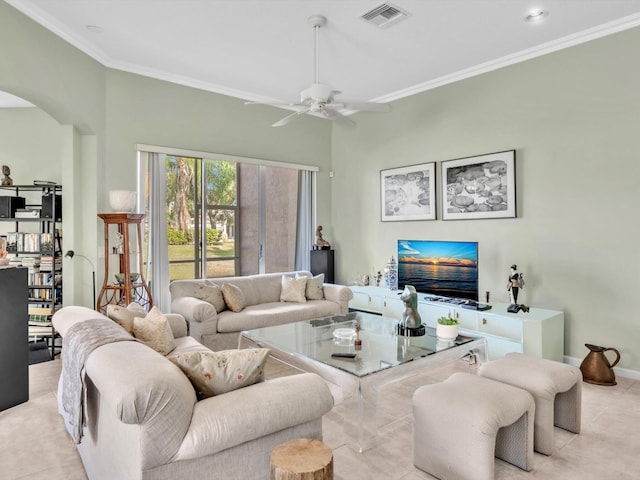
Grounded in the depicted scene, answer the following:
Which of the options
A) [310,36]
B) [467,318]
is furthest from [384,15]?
[467,318]

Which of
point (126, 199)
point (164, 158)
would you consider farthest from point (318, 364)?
point (164, 158)

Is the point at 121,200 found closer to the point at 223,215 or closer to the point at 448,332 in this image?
the point at 223,215

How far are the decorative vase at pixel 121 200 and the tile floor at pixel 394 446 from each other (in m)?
1.88

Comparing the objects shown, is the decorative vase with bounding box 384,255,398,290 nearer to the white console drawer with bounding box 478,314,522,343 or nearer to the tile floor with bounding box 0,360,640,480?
the white console drawer with bounding box 478,314,522,343

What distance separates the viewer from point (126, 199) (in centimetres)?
436

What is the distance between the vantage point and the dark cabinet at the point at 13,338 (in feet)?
9.86

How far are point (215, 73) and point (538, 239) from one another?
13.5ft

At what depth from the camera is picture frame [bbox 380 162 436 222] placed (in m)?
5.29

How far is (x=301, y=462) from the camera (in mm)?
1540

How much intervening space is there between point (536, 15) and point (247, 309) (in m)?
3.98

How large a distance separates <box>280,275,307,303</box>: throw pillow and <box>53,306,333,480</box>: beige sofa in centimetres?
296

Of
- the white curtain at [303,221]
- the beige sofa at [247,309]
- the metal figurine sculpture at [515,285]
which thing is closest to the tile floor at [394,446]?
the metal figurine sculpture at [515,285]

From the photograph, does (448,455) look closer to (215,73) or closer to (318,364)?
(318,364)

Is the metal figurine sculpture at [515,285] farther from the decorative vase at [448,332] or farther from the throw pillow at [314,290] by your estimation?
the throw pillow at [314,290]
